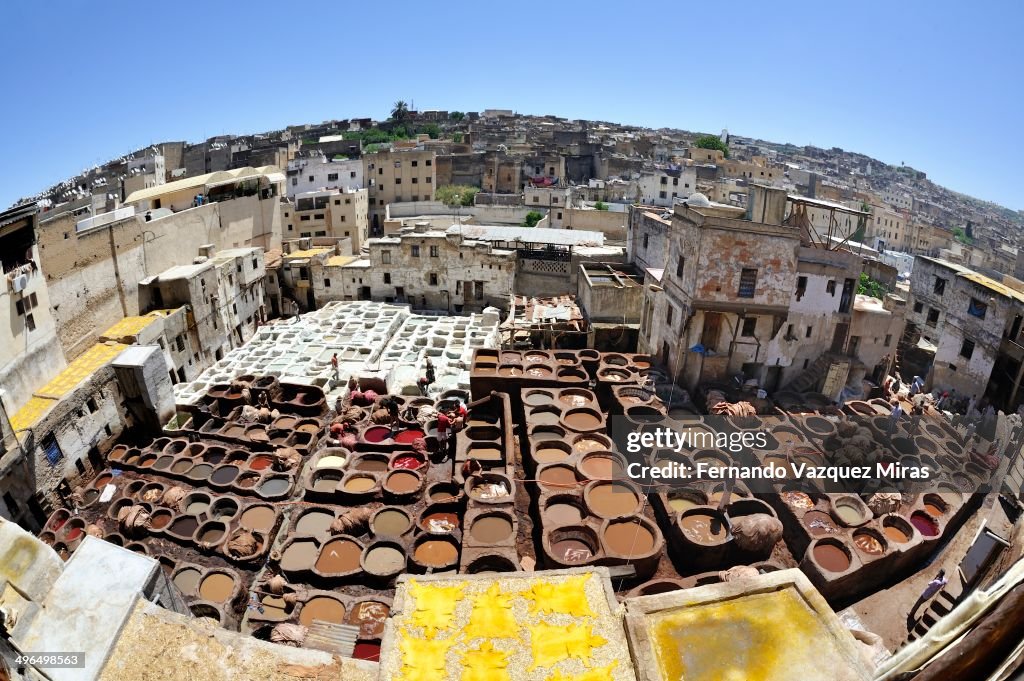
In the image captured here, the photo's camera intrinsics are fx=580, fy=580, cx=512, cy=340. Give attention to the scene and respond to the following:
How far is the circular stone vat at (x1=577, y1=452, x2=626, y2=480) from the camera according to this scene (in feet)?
53.2

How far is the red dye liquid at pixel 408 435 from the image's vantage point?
65.7ft

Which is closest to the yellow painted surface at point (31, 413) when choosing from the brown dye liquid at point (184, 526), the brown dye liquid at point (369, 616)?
the brown dye liquid at point (184, 526)

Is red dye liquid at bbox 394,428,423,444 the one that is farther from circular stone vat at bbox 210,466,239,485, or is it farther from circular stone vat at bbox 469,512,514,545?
circular stone vat at bbox 469,512,514,545

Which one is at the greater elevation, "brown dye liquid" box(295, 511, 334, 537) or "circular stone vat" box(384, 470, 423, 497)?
"circular stone vat" box(384, 470, 423, 497)

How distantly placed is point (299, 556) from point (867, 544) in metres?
14.3

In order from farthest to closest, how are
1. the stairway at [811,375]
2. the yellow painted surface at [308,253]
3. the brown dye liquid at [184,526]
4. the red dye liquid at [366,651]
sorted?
the yellow painted surface at [308,253]
the stairway at [811,375]
the brown dye liquid at [184,526]
the red dye liquid at [366,651]

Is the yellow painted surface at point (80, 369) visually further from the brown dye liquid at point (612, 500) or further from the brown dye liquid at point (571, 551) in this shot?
the brown dye liquid at point (612, 500)

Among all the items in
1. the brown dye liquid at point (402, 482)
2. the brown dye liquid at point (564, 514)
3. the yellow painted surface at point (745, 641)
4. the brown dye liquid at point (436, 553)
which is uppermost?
the yellow painted surface at point (745, 641)

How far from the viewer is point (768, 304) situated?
822 inches

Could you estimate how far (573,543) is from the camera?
13836 mm

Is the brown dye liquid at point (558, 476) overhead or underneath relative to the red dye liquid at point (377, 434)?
overhead

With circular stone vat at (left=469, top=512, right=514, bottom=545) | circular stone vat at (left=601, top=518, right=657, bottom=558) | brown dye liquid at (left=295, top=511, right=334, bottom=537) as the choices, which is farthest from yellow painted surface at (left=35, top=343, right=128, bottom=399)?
circular stone vat at (left=601, top=518, right=657, bottom=558)

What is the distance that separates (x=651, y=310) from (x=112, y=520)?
20147mm

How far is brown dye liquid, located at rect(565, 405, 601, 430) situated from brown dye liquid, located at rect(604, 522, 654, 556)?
467 centimetres
